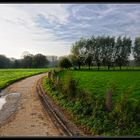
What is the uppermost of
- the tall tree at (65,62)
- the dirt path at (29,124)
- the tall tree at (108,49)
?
the tall tree at (108,49)

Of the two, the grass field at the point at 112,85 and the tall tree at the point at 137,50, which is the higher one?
the tall tree at the point at 137,50

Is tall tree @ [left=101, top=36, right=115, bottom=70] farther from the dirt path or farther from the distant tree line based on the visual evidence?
the dirt path

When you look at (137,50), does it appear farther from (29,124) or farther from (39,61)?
(29,124)

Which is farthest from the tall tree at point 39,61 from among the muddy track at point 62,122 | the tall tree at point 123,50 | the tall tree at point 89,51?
the muddy track at point 62,122

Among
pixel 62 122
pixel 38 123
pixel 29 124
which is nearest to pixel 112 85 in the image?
pixel 62 122

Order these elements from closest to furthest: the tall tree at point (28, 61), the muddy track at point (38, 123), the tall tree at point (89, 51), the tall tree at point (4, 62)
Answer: the muddy track at point (38, 123)
the tall tree at point (28, 61)
the tall tree at point (89, 51)
the tall tree at point (4, 62)

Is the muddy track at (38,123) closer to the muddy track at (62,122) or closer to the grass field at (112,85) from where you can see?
the muddy track at (62,122)

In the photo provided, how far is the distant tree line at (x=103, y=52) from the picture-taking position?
71500 millimetres

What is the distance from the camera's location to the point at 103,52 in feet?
249

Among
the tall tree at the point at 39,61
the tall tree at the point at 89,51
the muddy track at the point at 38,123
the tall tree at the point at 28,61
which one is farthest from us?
the tall tree at the point at 89,51

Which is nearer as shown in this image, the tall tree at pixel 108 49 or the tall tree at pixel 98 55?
the tall tree at pixel 98 55

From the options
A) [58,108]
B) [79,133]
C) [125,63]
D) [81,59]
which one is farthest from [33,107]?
[125,63]

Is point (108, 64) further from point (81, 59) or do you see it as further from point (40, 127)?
point (40, 127)

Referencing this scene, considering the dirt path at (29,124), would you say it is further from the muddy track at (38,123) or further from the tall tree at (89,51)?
the tall tree at (89,51)
